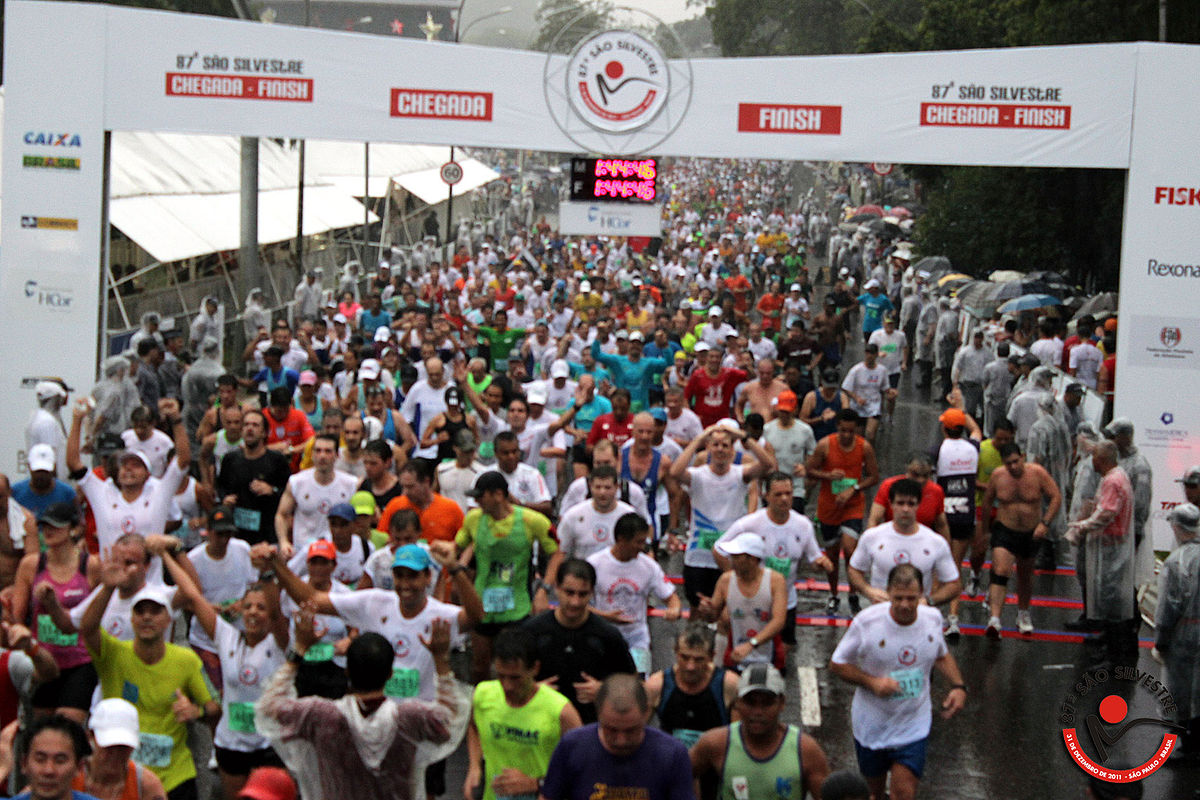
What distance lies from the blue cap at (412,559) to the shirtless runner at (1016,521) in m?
5.71

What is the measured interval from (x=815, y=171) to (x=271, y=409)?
79.8 meters

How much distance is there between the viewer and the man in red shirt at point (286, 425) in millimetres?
11672

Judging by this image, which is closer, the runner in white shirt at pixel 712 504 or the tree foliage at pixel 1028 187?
the runner in white shirt at pixel 712 504

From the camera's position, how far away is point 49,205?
549 inches

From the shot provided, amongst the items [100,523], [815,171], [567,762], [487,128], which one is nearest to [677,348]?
[487,128]

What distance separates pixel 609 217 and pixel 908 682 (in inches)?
341

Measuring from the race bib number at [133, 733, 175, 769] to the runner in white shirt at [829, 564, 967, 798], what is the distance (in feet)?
10.1

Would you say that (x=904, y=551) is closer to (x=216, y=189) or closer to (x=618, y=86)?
(x=618, y=86)

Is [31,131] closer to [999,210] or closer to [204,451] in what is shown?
[204,451]

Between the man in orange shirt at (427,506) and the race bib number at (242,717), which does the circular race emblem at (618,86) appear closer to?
the man in orange shirt at (427,506)

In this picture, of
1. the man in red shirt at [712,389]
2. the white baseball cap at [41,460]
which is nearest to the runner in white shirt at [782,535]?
the white baseball cap at [41,460]

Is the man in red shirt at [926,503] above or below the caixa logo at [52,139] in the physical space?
below

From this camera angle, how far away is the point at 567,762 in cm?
531

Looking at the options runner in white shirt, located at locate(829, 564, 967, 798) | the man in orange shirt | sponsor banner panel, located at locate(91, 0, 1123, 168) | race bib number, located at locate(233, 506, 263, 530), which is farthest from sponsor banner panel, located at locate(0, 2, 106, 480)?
runner in white shirt, located at locate(829, 564, 967, 798)
